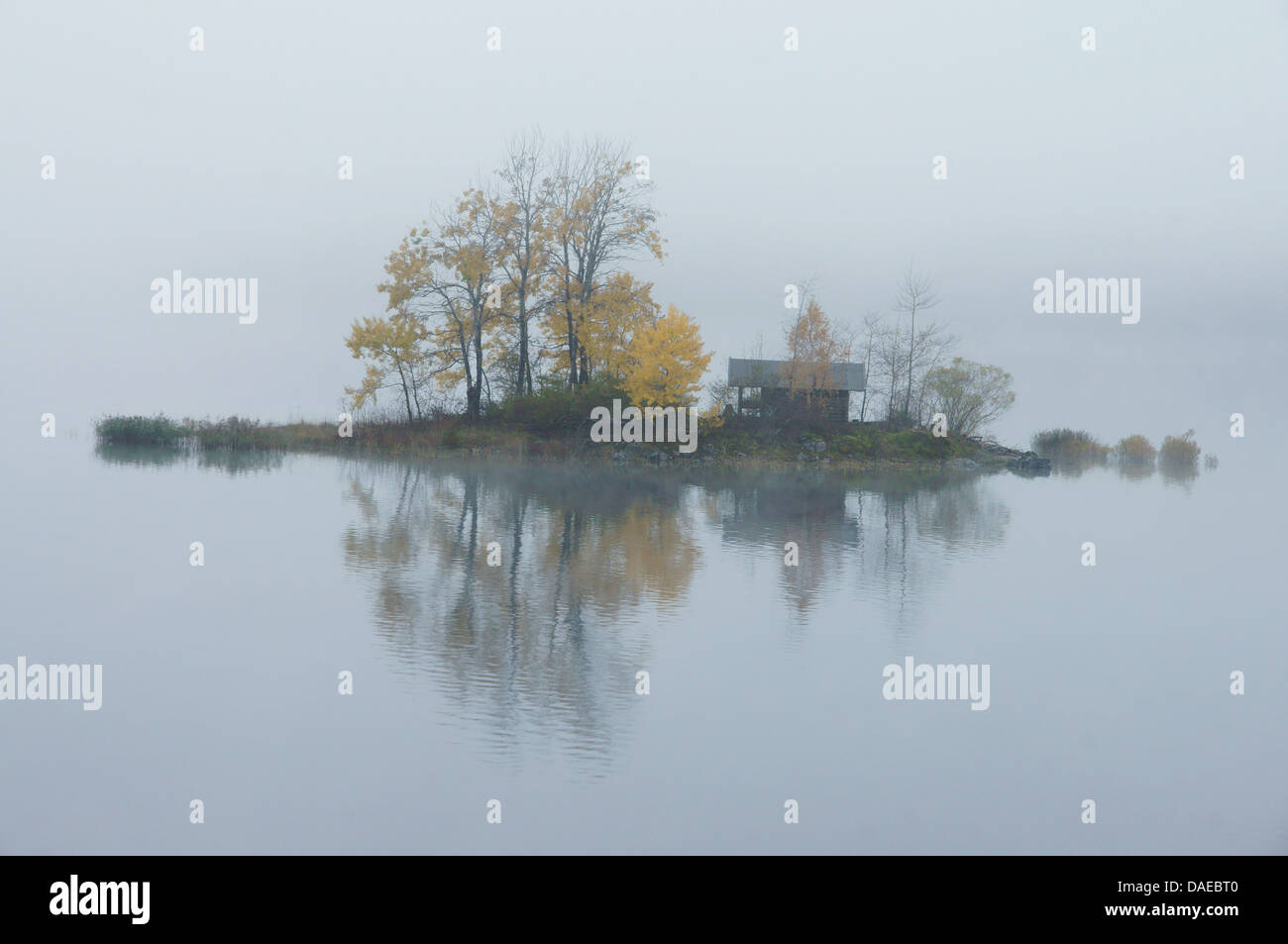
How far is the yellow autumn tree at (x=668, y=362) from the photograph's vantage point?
119 ft

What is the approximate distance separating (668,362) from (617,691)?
95.7ft

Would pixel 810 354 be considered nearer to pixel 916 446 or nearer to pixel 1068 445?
pixel 916 446

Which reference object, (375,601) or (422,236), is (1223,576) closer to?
(375,601)

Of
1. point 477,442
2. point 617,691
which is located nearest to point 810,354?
point 477,442

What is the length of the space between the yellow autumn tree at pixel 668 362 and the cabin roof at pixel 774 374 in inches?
244

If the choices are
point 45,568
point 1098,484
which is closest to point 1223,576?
point 45,568

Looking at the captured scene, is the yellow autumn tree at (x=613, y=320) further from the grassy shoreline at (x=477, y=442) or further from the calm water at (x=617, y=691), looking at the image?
the calm water at (x=617, y=691)

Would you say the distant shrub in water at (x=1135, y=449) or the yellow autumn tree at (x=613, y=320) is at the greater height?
the yellow autumn tree at (x=613, y=320)

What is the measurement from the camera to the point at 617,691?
25.3 ft

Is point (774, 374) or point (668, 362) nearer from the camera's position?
point (668, 362)

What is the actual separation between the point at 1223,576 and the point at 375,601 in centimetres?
1215

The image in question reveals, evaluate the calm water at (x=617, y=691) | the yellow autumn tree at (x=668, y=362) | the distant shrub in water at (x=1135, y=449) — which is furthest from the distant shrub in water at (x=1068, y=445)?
the calm water at (x=617, y=691)
